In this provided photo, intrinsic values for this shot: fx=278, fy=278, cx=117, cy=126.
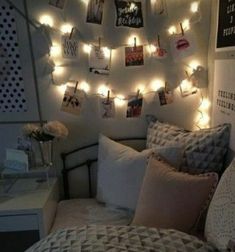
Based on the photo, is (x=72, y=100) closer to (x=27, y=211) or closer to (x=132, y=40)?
(x=132, y=40)

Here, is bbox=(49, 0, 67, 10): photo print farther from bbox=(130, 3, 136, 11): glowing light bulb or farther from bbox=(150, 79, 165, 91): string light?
bbox=(150, 79, 165, 91): string light

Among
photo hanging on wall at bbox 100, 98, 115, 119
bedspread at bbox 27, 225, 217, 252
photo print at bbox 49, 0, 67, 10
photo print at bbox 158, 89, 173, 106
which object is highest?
photo print at bbox 49, 0, 67, 10

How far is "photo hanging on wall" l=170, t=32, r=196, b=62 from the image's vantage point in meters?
1.78

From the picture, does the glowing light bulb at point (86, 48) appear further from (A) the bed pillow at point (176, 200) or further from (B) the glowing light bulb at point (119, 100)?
(A) the bed pillow at point (176, 200)

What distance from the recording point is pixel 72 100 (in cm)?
188

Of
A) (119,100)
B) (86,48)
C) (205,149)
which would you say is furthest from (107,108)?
(205,149)

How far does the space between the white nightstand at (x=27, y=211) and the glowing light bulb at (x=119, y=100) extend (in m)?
0.72

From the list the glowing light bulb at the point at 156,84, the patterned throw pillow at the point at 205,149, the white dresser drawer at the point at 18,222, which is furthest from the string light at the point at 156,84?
the white dresser drawer at the point at 18,222

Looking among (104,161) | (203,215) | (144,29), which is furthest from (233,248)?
(144,29)

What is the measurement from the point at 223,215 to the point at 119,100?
103 cm

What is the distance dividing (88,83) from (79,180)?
70cm

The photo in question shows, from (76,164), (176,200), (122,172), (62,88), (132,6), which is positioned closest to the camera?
(176,200)

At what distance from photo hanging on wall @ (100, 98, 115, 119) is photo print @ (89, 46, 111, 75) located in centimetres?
18

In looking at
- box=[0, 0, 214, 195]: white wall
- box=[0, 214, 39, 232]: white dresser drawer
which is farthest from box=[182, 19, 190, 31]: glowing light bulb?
box=[0, 214, 39, 232]: white dresser drawer
